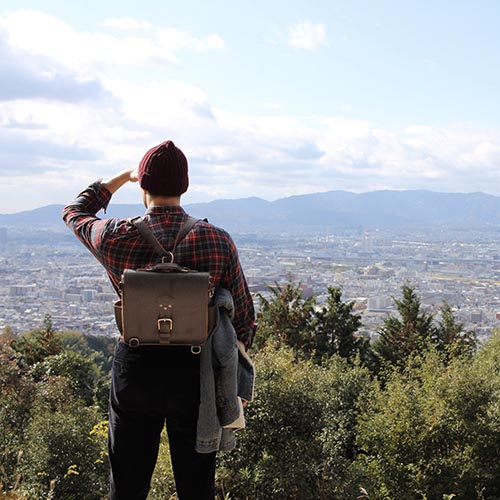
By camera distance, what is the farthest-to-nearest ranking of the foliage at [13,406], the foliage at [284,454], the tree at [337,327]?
the tree at [337,327] → the foliage at [13,406] → the foliage at [284,454]

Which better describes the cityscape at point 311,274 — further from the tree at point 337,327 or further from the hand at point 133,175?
the hand at point 133,175

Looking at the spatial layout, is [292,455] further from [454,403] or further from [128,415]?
[128,415]

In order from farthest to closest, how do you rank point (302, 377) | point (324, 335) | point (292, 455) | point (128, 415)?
point (324, 335), point (302, 377), point (292, 455), point (128, 415)

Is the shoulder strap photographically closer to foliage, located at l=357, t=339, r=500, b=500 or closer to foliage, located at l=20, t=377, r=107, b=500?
foliage, located at l=20, t=377, r=107, b=500

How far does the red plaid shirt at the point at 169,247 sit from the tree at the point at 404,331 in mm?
21657

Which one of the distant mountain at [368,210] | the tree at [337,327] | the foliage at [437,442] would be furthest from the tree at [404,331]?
the distant mountain at [368,210]

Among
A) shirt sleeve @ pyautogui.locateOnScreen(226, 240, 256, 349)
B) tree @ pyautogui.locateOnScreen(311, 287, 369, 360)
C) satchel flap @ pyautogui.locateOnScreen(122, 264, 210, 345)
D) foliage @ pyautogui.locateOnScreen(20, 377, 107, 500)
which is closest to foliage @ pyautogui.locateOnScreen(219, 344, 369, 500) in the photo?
foliage @ pyautogui.locateOnScreen(20, 377, 107, 500)

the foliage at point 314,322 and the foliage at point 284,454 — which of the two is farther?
the foliage at point 314,322

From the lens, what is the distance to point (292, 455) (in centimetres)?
571

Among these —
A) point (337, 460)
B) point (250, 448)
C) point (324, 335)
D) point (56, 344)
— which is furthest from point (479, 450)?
point (56, 344)

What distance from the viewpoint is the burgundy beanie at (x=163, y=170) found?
189cm

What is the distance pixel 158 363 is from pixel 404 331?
23512 millimetres

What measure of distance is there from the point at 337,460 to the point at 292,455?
0.49 metres

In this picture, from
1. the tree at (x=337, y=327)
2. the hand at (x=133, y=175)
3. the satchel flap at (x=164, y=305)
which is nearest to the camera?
the satchel flap at (x=164, y=305)
